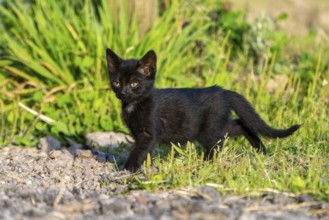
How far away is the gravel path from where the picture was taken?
3104 mm

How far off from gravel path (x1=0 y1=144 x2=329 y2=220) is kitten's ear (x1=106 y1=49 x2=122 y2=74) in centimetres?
102

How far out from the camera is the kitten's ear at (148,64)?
4700 millimetres

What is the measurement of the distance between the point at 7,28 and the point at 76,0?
987 millimetres

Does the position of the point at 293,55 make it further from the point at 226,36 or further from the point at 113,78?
the point at 113,78

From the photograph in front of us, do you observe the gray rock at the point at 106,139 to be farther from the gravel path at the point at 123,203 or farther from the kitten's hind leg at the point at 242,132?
the gravel path at the point at 123,203

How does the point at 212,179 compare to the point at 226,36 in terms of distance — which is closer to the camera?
the point at 212,179

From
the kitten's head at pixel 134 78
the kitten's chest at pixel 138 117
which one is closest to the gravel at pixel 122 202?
the kitten's chest at pixel 138 117

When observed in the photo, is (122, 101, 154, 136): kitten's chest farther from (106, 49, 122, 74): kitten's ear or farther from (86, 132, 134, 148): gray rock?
(86, 132, 134, 148): gray rock

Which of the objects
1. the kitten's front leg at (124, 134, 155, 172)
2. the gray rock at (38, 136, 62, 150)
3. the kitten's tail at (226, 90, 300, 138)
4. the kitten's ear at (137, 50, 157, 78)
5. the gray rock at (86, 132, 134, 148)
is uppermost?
the kitten's ear at (137, 50, 157, 78)

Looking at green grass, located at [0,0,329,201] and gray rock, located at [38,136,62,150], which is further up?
green grass, located at [0,0,329,201]

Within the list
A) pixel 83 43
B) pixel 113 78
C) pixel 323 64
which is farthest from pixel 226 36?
pixel 113 78

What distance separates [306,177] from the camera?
12.4 feet

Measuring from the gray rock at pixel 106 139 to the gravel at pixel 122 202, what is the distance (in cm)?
145

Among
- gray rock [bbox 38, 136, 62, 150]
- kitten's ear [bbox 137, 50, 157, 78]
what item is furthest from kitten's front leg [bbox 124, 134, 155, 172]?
gray rock [bbox 38, 136, 62, 150]
